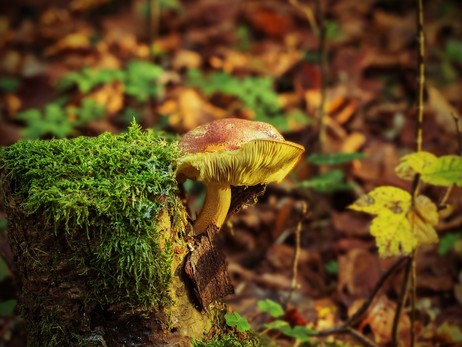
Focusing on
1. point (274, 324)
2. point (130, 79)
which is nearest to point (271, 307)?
point (274, 324)

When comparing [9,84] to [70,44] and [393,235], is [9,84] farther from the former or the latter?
[393,235]

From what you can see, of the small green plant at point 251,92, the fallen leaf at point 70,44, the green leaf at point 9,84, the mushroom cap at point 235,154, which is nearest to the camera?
the mushroom cap at point 235,154

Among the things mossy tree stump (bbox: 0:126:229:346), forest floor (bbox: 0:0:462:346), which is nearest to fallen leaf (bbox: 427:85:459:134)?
forest floor (bbox: 0:0:462:346)

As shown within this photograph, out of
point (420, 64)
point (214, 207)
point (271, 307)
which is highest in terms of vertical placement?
point (420, 64)

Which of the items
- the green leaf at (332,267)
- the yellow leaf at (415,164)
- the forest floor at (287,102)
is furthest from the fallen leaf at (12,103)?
the yellow leaf at (415,164)

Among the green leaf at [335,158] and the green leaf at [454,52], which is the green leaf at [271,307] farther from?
the green leaf at [454,52]

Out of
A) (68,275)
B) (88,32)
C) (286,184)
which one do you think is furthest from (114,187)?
(88,32)
